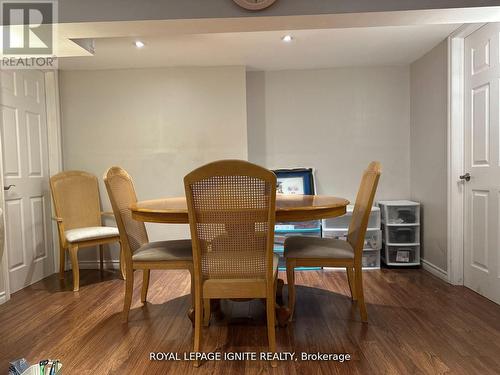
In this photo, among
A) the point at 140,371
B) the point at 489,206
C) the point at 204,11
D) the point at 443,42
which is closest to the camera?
the point at 140,371

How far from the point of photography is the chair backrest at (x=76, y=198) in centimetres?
333

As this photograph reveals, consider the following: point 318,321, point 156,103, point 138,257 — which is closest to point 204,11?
point 138,257

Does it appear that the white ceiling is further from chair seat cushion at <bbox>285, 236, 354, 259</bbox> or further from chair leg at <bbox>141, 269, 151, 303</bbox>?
chair leg at <bbox>141, 269, 151, 303</bbox>

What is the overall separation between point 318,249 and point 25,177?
2775 millimetres

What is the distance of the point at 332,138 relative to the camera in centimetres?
386

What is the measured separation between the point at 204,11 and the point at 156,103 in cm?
182

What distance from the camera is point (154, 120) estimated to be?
3.67m

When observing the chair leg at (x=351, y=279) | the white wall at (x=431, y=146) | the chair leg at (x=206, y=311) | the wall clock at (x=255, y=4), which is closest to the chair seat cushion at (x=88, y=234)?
the chair leg at (x=206, y=311)

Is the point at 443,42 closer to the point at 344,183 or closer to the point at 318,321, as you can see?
the point at 344,183

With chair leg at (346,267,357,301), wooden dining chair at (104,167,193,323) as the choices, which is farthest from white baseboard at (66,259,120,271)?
chair leg at (346,267,357,301)

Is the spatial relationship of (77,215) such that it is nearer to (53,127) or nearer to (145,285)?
(53,127)

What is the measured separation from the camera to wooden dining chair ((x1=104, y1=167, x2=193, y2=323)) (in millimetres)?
2139

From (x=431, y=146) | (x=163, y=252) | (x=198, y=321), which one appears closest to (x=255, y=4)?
(x=163, y=252)

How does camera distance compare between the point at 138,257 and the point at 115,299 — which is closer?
the point at 138,257
